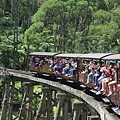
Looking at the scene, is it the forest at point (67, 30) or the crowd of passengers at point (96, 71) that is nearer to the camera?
the crowd of passengers at point (96, 71)

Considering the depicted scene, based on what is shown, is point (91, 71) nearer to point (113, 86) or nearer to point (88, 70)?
point (88, 70)

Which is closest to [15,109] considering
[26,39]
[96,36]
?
[26,39]

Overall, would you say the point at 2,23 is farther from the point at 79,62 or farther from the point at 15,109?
the point at 79,62

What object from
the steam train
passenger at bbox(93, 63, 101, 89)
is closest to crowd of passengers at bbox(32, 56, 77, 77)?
the steam train

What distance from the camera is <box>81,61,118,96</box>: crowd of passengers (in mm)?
9734

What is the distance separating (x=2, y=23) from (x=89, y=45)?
13.1 m

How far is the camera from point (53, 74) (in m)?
17.8

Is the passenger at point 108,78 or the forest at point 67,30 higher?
the forest at point 67,30

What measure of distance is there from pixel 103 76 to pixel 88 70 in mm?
2334

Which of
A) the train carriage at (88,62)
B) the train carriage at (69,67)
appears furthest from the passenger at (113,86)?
the train carriage at (69,67)

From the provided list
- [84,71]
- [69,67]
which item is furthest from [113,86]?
[69,67]

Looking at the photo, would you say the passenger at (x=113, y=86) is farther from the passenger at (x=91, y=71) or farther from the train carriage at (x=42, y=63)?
the train carriage at (x=42, y=63)

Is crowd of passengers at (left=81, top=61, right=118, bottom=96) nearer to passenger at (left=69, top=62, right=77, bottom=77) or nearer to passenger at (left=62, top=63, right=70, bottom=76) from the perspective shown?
passenger at (left=69, top=62, right=77, bottom=77)

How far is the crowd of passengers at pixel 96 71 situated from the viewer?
9961 millimetres
